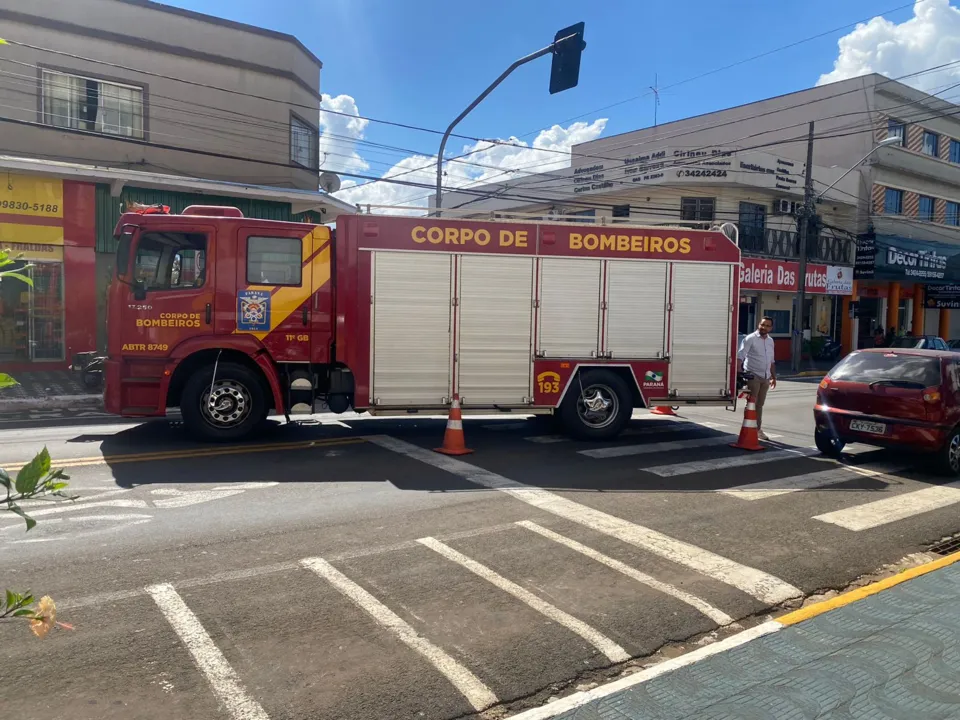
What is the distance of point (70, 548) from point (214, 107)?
55.3 ft

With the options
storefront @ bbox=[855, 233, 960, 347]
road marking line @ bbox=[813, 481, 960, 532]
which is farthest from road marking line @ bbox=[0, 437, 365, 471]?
storefront @ bbox=[855, 233, 960, 347]

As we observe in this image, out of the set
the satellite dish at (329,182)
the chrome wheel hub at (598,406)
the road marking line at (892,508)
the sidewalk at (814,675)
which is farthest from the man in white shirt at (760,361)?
the satellite dish at (329,182)

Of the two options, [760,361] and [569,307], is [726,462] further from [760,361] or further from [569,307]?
[569,307]

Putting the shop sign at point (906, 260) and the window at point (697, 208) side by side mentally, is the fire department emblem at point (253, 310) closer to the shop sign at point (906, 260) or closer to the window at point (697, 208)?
the window at point (697, 208)

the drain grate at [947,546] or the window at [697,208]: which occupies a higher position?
the window at [697,208]

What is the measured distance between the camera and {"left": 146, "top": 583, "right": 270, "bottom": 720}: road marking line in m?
3.37

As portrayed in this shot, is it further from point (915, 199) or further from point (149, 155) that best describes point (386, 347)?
point (915, 199)

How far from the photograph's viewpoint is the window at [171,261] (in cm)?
919

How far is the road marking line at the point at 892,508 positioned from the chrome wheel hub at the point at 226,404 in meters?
6.80

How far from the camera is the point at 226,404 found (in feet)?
30.7

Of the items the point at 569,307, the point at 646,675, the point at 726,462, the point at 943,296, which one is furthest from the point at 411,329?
the point at 943,296

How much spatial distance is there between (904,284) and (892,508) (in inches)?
1382

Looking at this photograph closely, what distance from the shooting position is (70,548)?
5.37m

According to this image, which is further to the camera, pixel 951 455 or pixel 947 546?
pixel 951 455
